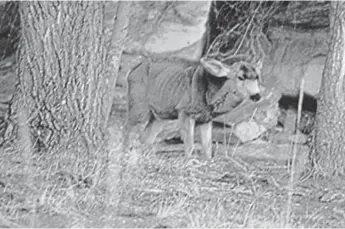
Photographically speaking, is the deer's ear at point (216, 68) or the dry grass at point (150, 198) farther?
the deer's ear at point (216, 68)

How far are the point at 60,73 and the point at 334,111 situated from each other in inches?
103

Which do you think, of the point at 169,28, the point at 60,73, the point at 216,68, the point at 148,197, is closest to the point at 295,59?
the point at 169,28

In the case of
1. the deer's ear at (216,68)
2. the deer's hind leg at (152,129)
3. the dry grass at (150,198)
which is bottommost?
the deer's hind leg at (152,129)

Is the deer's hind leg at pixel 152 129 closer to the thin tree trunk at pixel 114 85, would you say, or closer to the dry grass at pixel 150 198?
the dry grass at pixel 150 198

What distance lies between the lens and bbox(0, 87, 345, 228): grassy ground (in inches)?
186

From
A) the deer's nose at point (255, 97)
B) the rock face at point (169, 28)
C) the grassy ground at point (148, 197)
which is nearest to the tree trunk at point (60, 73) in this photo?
the grassy ground at point (148, 197)

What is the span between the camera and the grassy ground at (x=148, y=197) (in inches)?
186

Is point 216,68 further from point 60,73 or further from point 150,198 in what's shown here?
point 150,198

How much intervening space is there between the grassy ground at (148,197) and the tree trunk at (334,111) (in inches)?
9.7

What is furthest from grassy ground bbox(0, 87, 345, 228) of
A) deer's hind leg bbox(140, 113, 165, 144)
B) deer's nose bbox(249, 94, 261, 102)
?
deer's nose bbox(249, 94, 261, 102)

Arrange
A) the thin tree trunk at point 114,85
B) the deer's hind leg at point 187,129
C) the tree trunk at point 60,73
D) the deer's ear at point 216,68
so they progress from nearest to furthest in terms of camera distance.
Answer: the thin tree trunk at point 114,85 → the tree trunk at point 60,73 → the deer's ear at point 216,68 → the deer's hind leg at point 187,129

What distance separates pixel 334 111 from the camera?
688cm

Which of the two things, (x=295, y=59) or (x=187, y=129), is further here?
(x=295, y=59)

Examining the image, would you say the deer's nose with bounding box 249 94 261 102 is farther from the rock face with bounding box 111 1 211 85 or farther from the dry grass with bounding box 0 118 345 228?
the dry grass with bounding box 0 118 345 228
